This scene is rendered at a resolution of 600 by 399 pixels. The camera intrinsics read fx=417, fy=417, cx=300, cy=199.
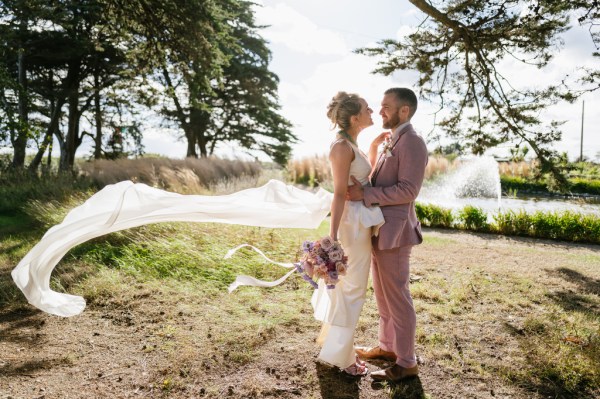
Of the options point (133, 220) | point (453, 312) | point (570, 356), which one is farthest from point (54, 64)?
point (570, 356)

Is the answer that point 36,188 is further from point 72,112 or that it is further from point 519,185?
point 519,185

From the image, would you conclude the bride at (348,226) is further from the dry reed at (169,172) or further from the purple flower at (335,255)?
the dry reed at (169,172)

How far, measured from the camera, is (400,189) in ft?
9.68

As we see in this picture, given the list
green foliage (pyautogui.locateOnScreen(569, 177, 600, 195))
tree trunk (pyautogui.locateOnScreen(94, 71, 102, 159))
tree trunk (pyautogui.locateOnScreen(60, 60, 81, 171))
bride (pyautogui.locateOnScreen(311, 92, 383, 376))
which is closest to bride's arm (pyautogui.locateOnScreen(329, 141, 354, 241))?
bride (pyautogui.locateOnScreen(311, 92, 383, 376))

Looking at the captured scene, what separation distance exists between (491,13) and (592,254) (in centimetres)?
534

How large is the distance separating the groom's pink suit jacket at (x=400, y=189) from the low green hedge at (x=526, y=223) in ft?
27.6

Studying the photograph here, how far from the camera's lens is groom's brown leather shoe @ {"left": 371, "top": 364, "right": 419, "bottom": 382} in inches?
126

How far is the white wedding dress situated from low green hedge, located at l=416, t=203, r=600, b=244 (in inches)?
337

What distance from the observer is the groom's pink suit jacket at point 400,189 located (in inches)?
117

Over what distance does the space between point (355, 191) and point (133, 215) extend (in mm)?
1895

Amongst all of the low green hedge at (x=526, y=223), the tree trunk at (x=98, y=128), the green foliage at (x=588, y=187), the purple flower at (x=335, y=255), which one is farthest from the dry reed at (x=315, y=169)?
the purple flower at (x=335, y=255)

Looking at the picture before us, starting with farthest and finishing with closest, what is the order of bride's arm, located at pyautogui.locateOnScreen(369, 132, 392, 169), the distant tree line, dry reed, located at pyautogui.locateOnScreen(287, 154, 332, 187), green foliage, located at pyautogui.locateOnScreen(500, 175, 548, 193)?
green foliage, located at pyautogui.locateOnScreen(500, 175, 548, 193) → dry reed, located at pyautogui.locateOnScreen(287, 154, 332, 187) → the distant tree line → bride's arm, located at pyautogui.locateOnScreen(369, 132, 392, 169)

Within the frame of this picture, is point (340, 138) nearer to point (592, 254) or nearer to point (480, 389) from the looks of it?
point (480, 389)

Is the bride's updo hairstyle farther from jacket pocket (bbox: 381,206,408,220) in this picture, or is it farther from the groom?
jacket pocket (bbox: 381,206,408,220)
